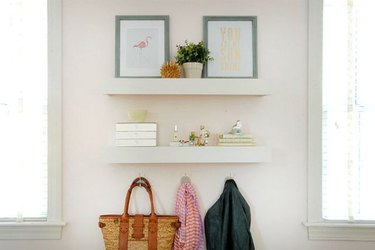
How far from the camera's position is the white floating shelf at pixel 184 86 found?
168cm

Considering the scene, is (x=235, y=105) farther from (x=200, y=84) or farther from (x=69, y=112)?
(x=69, y=112)

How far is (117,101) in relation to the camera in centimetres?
186

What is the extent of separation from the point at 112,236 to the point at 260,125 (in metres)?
1.19

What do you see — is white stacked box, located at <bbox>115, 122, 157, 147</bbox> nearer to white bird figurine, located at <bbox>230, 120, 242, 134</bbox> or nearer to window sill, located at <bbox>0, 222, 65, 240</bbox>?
white bird figurine, located at <bbox>230, 120, 242, 134</bbox>

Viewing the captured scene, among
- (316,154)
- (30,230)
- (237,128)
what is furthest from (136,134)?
(316,154)

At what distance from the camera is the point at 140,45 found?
1823 mm

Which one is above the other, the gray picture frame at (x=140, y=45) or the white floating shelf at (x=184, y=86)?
the gray picture frame at (x=140, y=45)

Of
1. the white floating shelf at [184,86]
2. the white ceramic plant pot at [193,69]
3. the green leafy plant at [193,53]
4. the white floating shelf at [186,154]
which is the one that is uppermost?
the green leafy plant at [193,53]

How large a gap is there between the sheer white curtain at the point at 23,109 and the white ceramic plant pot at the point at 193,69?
935 mm

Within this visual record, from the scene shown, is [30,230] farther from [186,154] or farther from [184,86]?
Answer: [184,86]
